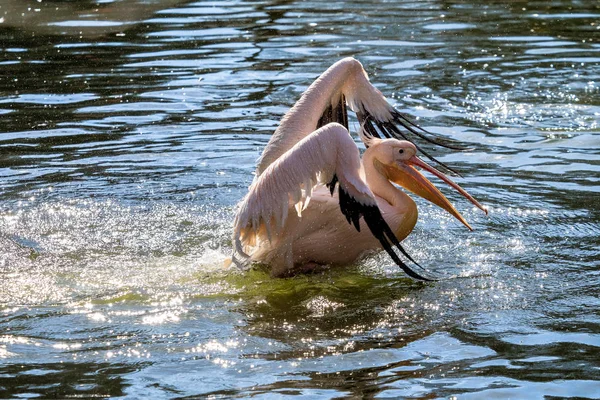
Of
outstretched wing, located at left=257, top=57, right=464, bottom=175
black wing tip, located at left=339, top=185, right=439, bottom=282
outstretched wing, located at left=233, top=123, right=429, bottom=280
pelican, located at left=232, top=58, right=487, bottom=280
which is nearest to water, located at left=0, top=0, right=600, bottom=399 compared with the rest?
pelican, located at left=232, top=58, right=487, bottom=280

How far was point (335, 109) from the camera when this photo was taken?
22.3 feet

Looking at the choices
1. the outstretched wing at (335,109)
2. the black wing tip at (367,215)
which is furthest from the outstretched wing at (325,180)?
the outstretched wing at (335,109)

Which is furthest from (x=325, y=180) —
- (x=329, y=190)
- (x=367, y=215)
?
(x=329, y=190)

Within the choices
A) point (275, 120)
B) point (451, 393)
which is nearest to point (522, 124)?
point (275, 120)

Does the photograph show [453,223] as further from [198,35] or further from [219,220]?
[198,35]

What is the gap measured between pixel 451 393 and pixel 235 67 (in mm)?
7396

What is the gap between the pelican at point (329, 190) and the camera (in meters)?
5.41

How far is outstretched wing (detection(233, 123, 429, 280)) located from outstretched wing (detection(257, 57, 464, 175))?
654 millimetres

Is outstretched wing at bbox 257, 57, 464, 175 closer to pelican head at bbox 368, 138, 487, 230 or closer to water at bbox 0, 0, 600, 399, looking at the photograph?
pelican head at bbox 368, 138, 487, 230

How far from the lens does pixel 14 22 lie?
13.7m

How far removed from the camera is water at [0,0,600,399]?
15.4ft

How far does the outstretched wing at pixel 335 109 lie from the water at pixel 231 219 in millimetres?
730

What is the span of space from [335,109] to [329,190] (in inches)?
36.0

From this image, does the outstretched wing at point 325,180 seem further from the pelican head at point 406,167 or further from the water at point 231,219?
the pelican head at point 406,167
